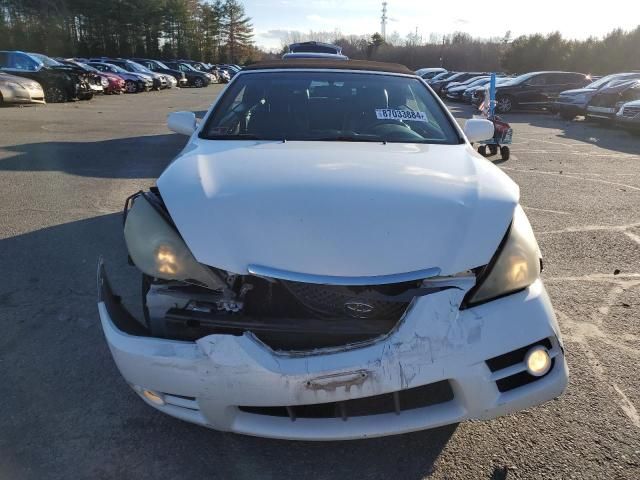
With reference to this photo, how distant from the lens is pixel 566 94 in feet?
57.1

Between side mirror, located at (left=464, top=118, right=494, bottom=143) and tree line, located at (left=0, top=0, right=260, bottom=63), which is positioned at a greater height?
tree line, located at (left=0, top=0, right=260, bottom=63)

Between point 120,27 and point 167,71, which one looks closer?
point 167,71

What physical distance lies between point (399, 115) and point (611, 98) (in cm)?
1421

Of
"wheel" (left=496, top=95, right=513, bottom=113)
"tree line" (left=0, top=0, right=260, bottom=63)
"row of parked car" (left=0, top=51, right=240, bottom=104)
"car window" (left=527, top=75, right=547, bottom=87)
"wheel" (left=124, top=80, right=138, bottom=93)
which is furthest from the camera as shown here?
"tree line" (left=0, top=0, right=260, bottom=63)

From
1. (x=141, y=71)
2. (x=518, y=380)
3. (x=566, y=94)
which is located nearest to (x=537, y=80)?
(x=566, y=94)

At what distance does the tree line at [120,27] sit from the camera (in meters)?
43.0

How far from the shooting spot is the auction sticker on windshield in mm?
3414

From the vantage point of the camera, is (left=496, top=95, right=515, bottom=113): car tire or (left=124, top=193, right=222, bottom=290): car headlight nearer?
(left=124, top=193, right=222, bottom=290): car headlight

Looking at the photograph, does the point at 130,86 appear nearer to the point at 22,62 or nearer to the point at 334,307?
the point at 22,62

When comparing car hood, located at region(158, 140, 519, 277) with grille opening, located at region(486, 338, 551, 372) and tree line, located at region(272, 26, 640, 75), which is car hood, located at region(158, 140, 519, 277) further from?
tree line, located at region(272, 26, 640, 75)

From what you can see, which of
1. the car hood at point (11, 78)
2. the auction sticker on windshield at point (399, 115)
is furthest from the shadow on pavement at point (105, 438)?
the car hood at point (11, 78)

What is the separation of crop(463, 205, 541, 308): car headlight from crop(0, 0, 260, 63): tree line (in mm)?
47359

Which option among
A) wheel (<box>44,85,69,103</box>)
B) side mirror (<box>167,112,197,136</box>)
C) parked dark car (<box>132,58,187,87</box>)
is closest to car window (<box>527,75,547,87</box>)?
wheel (<box>44,85,69,103</box>)

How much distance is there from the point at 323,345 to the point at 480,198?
3.14 feet
